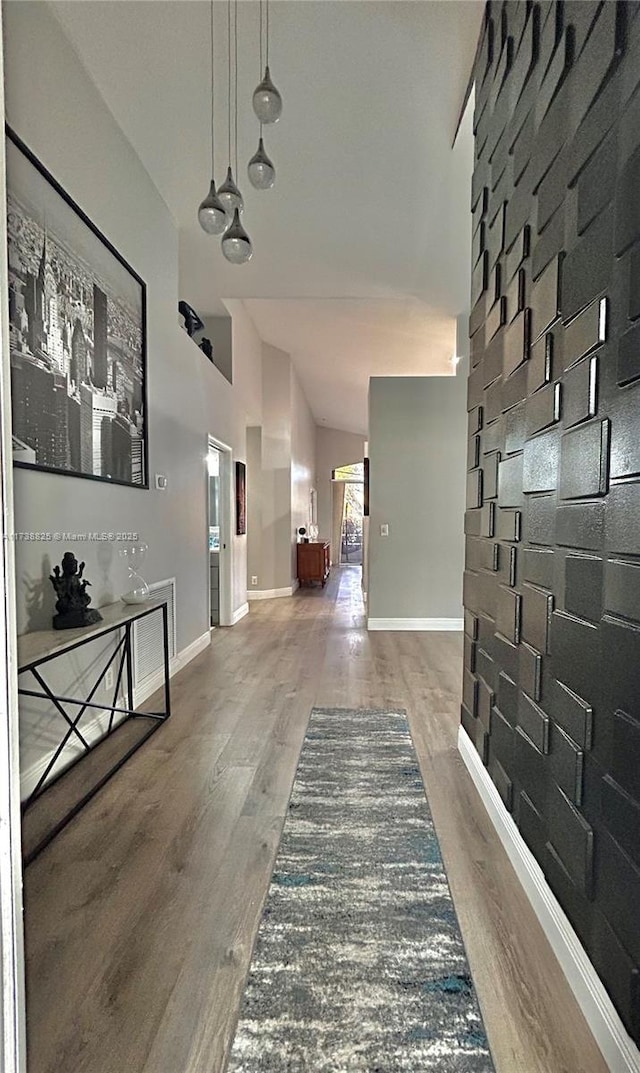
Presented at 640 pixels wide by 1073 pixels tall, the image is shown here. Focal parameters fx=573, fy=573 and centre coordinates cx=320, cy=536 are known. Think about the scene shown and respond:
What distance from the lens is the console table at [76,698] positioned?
2.10 meters

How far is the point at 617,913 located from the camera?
46.7 inches

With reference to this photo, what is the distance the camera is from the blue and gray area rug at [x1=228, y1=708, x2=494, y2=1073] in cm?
125

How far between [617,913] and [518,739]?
2.33 feet

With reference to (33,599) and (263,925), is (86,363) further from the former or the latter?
(263,925)

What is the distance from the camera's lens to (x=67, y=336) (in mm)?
2564

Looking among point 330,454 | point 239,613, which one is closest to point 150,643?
point 239,613

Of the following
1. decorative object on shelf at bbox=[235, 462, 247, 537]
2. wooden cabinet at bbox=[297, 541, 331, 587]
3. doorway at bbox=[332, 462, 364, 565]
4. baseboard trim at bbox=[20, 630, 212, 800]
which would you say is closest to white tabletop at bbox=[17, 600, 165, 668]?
baseboard trim at bbox=[20, 630, 212, 800]

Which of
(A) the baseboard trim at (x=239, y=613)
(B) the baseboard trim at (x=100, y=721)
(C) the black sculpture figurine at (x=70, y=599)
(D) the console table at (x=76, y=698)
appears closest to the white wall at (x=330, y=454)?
(A) the baseboard trim at (x=239, y=613)

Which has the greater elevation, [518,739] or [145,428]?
[145,428]

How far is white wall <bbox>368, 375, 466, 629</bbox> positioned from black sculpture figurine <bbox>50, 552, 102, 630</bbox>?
3972mm

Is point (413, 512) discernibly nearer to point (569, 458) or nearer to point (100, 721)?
point (100, 721)

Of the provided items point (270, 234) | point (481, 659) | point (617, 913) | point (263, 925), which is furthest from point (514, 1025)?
point (270, 234)

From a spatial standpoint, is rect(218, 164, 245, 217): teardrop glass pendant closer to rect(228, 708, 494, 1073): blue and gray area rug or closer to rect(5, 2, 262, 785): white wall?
rect(5, 2, 262, 785): white wall

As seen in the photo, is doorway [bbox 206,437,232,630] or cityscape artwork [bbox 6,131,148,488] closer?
cityscape artwork [bbox 6,131,148,488]
